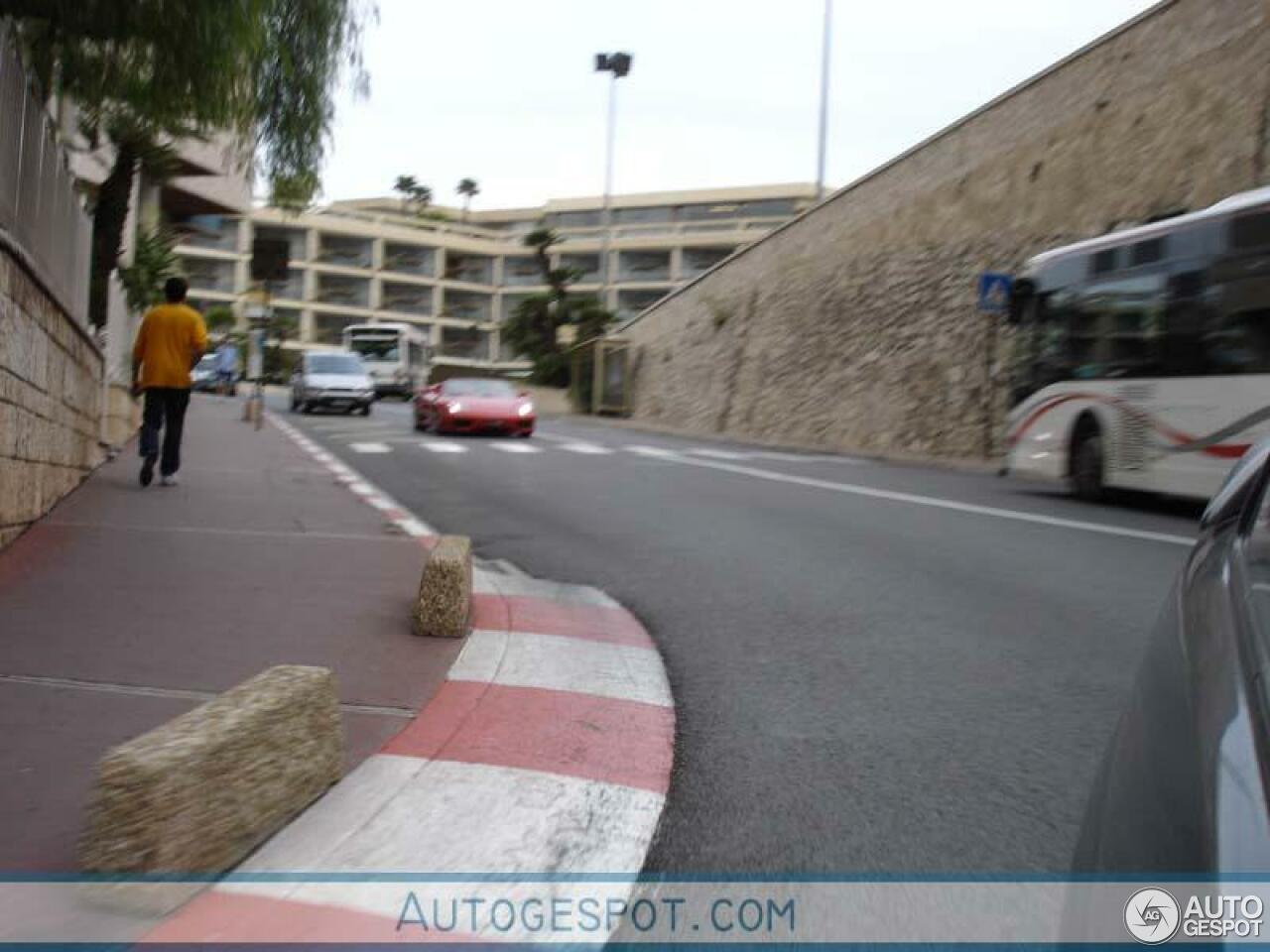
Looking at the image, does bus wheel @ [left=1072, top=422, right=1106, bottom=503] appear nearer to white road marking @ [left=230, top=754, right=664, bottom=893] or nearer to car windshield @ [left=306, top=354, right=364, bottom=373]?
white road marking @ [left=230, top=754, right=664, bottom=893]

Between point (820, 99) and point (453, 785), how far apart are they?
3477 centimetres

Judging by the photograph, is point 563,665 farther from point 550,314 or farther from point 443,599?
point 550,314

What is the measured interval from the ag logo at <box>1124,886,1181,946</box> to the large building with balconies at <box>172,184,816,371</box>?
255 ft

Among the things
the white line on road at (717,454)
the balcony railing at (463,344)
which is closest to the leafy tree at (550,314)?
the balcony railing at (463,344)

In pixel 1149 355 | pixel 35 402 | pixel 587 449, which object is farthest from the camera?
pixel 587 449

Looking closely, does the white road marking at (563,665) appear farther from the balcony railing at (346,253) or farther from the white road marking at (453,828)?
the balcony railing at (346,253)

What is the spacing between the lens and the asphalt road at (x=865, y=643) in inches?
138

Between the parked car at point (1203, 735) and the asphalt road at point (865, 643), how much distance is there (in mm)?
1108

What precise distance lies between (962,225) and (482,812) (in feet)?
84.2

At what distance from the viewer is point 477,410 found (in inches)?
998

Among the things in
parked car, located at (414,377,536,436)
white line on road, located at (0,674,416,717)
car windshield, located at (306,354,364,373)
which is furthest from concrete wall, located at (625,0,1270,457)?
white line on road, located at (0,674,416,717)

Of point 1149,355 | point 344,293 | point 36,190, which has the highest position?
point 344,293

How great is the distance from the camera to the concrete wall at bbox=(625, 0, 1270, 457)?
68.7 ft

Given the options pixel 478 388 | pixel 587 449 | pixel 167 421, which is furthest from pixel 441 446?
pixel 167 421
